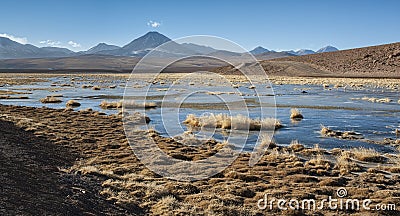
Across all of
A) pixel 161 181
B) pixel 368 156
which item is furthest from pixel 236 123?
pixel 161 181

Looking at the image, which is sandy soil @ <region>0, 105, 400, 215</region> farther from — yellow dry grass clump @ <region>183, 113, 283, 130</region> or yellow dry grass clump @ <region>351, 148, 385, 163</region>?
yellow dry grass clump @ <region>183, 113, 283, 130</region>

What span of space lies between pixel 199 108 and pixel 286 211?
64.1ft

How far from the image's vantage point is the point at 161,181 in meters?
9.54

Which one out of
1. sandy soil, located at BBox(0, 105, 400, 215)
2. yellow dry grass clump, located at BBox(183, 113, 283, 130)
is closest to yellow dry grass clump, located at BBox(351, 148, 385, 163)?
sandy soil, located at BBox(0, 105, 400, 215)

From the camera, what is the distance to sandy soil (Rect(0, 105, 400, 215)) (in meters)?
7.64

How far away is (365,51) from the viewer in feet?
341

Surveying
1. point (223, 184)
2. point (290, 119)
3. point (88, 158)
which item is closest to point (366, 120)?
point (290, 119)

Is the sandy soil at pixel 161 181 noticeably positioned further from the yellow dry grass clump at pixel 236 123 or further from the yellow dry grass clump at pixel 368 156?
the yellow dry grass clump at pixel 236 123

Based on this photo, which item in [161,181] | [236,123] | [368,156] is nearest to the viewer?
[161,181]

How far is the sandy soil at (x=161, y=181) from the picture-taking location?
7.64 meters

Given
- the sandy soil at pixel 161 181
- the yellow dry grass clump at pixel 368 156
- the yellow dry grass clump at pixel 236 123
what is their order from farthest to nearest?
the yellow dry grass clump at pixel 236 123 → the yellow dry grass clump at pixel 368 156 → the sandy soil at pixel 161 181

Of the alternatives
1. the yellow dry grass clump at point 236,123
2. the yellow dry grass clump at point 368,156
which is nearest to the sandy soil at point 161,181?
the yellow dry grass clump at point 368,156

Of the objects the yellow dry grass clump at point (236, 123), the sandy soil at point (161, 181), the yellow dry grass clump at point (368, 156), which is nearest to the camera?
the sandy soil at point (161, 181)

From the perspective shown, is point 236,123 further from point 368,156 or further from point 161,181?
point 161,181
